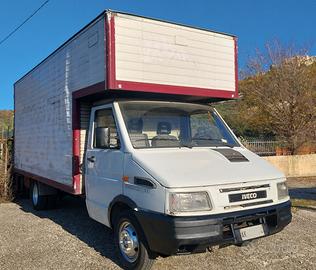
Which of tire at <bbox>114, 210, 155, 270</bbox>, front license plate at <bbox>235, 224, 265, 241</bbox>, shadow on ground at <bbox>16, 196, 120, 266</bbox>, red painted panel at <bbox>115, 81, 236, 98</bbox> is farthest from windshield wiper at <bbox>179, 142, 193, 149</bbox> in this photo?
shadow on ground at <bbox>16, 196, 120, 266</bbox>

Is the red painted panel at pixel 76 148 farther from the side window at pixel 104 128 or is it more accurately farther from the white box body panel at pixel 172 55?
the white box body panel at pixel 172 55

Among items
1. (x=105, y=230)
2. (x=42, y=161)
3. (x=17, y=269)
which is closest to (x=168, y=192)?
(x=17, y=269)

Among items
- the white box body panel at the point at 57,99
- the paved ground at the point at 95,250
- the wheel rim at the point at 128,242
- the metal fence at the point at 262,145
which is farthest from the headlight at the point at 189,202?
the metal fence at the point at 262,145

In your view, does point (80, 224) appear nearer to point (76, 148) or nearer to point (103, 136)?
point (76, 148)

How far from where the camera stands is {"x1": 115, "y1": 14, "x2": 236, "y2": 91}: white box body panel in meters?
5.85

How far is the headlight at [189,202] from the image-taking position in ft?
14.6

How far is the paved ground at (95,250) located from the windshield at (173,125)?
64.4 inches

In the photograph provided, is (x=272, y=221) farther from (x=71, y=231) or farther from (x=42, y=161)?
(x=42, y=161)

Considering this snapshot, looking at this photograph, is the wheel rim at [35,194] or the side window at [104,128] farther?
the wheel rim at [35,194]

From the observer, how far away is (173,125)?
6270 millimetres

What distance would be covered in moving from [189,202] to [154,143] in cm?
132

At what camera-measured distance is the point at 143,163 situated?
195 inches

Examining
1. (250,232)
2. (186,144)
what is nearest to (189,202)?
(250,232)

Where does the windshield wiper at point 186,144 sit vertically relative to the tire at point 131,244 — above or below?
above
